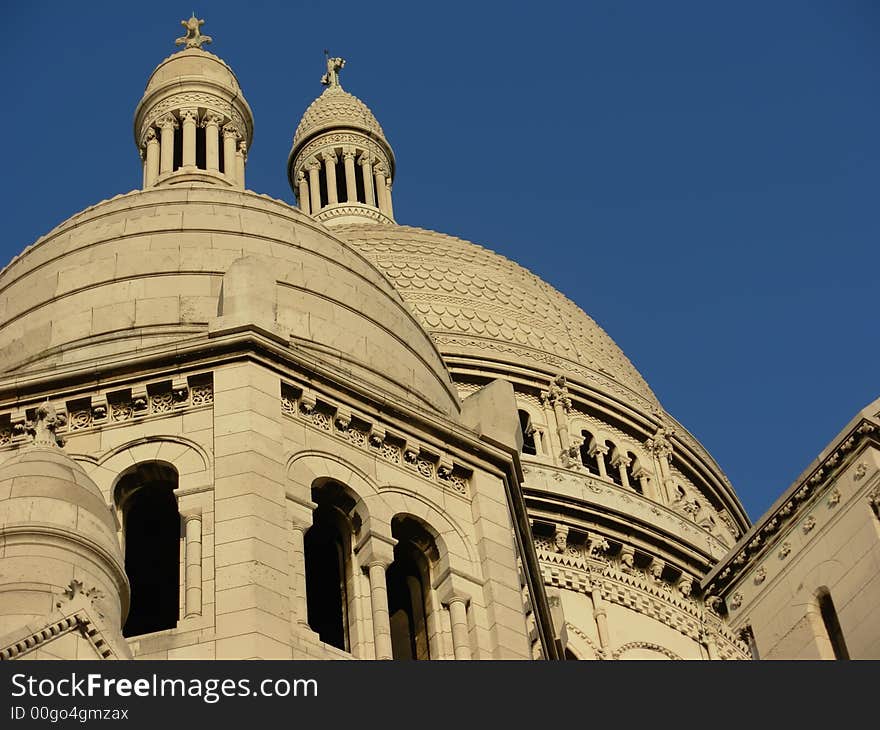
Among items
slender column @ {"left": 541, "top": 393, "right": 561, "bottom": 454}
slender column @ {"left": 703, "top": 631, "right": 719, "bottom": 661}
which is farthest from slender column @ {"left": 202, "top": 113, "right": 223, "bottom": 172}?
slender column @ {"left": 703, "top": 631, "right": 719, "bottom": 661}

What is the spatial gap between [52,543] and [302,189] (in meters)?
46.5

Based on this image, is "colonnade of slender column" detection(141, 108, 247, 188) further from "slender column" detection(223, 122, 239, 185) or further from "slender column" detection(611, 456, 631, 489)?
"slender column" detection(611, 456, 631, 489)

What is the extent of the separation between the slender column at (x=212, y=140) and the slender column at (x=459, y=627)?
617 inches

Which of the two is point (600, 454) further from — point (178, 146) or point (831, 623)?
point (831, 623)

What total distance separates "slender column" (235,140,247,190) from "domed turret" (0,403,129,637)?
16950 mm

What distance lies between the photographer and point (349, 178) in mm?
72438

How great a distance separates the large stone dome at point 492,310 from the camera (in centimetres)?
5925

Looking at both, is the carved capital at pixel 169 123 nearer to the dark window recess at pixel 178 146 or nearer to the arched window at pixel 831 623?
the dark window recess at pixel 178 146

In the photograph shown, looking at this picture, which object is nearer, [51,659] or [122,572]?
[51,659]

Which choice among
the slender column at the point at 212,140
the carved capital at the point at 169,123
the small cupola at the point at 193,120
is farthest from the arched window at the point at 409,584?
the carved capital at the point at 169,123
